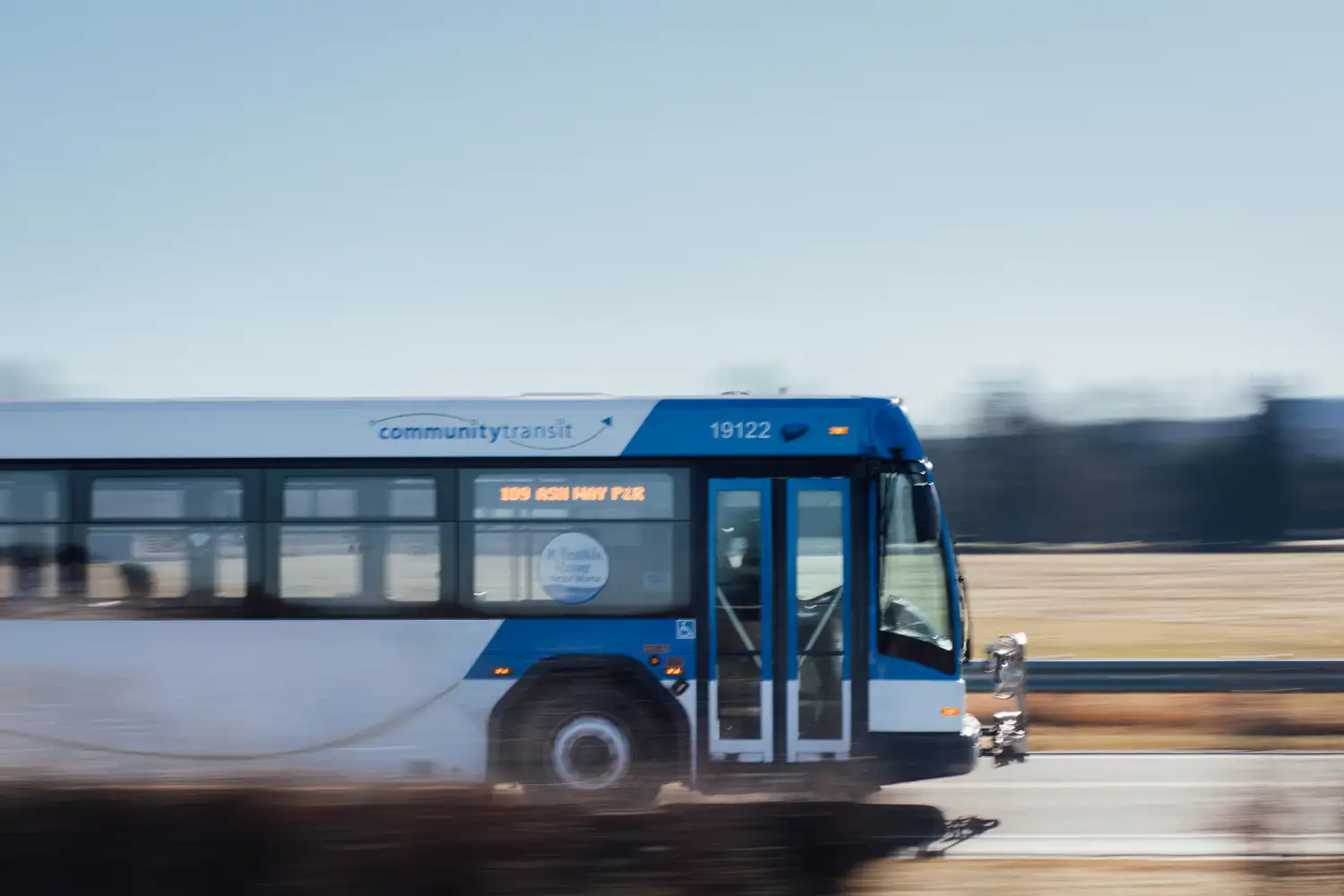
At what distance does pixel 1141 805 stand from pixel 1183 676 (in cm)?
375

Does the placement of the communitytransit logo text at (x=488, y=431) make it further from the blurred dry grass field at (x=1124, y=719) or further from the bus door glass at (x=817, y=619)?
the blurred dry grass field at (x=1124, y=719)

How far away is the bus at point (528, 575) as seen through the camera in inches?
364

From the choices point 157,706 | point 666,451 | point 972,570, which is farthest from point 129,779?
point 972,570

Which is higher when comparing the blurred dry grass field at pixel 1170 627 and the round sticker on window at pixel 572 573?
the round sticker on window at pixel 572 573

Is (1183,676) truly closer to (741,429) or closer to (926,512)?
(926,512)

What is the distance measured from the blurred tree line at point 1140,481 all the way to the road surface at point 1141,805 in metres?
44.1

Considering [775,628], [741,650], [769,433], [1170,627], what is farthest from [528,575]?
[1170,627]

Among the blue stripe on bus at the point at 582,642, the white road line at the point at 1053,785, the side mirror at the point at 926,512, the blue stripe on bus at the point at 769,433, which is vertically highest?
the blue stripe on bus at the point at 769,433

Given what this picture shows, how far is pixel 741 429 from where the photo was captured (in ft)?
31.1

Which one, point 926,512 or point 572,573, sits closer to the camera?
point 926,512

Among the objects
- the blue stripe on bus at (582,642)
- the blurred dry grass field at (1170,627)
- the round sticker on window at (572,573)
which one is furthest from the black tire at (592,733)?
the blurred dry grass field at (1170,627)

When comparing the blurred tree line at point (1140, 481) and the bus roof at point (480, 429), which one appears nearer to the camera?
the bus roof at point (480, 429)

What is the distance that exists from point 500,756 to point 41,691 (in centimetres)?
269

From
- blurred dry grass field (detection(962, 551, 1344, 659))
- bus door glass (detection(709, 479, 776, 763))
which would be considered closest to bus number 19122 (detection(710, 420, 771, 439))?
bus door glass (detection(709, 479, 776, 763))
